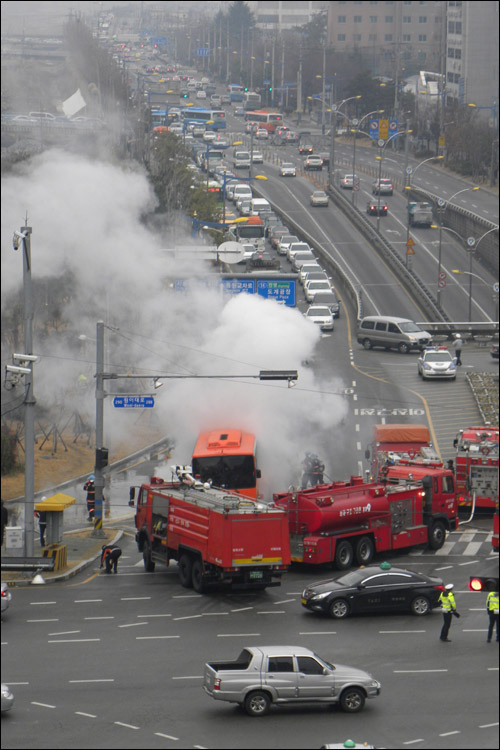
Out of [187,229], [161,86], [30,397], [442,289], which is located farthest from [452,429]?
[161,86]

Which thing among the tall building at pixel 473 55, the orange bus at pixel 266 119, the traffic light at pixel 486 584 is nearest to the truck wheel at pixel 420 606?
the traffic light at pixel 486 584

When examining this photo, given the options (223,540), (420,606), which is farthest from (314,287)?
(420,606)

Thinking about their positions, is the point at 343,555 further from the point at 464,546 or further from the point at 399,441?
the point at 399,441

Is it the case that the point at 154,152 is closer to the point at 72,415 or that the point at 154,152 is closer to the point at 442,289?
the point at 442,289

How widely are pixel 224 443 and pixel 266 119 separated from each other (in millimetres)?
95698

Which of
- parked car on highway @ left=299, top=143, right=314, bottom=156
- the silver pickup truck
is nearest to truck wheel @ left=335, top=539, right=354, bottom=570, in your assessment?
the silver pickup truck

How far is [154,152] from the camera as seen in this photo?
263 ft

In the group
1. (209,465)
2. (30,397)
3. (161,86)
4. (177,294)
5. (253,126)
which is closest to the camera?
(30,397)

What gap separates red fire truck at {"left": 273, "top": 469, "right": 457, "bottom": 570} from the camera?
34.2 m

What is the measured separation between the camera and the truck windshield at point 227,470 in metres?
37.9

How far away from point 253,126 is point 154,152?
44848 mm

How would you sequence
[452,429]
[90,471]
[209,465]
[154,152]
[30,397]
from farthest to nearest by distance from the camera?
1. [154,152]
2. [452,429]
3. [90,471]
4. [209,465]
5. [30,397]

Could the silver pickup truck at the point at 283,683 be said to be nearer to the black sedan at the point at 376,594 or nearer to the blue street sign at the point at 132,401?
the black sedan at the point at 376,594

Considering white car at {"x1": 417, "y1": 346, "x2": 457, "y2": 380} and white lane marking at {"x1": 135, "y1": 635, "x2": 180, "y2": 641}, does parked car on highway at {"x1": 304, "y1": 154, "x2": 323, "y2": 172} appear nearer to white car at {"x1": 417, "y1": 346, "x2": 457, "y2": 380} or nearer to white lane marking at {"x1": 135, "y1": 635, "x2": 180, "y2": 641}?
white car at {"x1": 417, "y1": 346, "x2": 457, "y2": 380}
